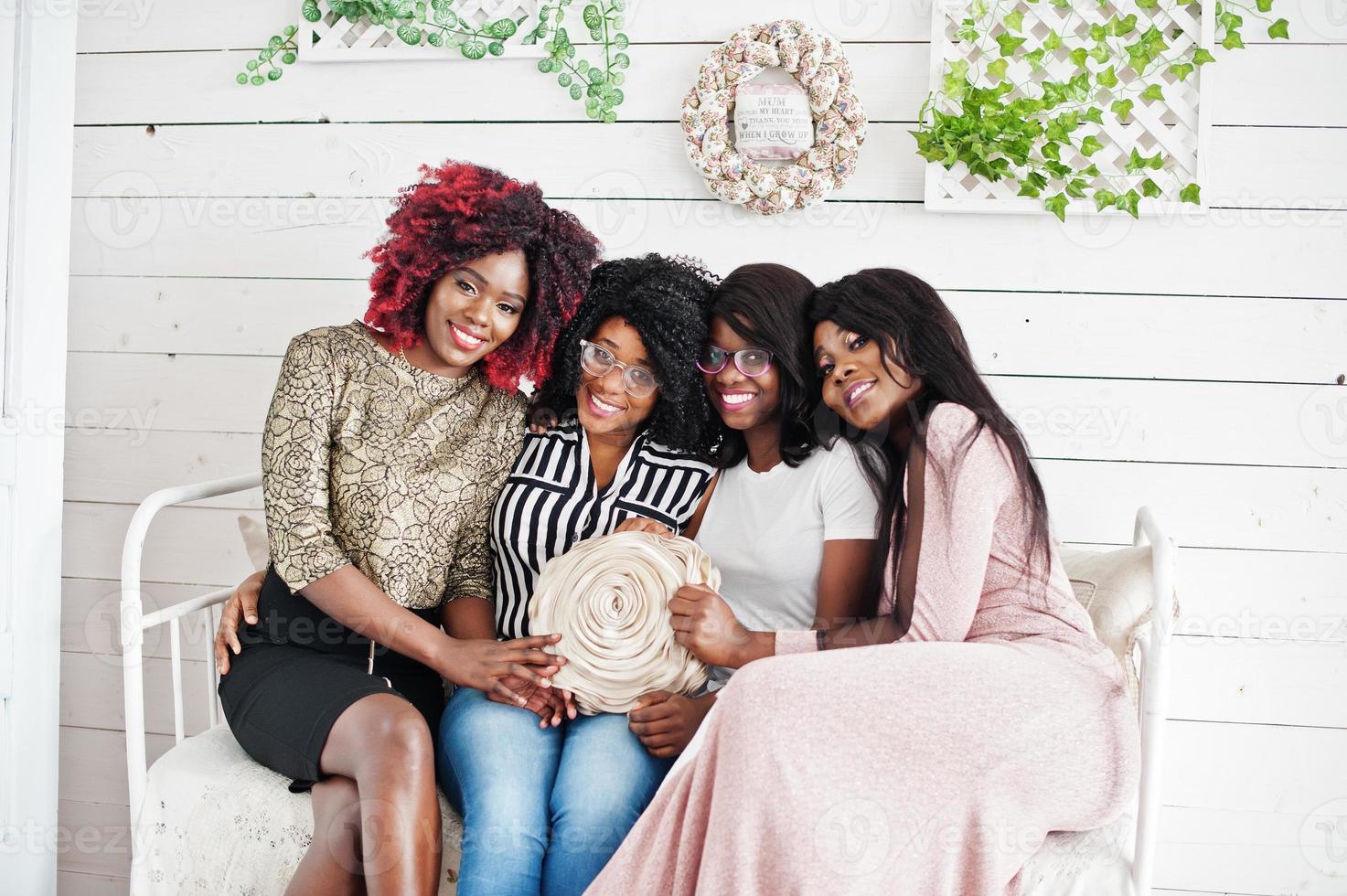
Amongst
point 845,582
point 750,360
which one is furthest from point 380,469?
point 845,582

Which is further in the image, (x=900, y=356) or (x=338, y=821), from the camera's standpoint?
(x=900, y=356)

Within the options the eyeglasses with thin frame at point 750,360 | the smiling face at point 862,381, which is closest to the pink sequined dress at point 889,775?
the smiling face at point 862,381

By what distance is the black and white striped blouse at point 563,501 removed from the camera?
1.57 m

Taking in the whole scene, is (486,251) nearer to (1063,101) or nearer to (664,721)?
(664,721)

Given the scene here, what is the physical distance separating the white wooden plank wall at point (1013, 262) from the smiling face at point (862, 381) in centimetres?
46

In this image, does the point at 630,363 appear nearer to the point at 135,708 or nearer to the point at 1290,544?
the point at 135,708

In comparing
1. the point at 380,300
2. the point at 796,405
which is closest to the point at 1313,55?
the point at 796,405

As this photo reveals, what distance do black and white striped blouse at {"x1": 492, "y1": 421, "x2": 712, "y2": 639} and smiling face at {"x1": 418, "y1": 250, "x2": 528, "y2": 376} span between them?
0.64 feet

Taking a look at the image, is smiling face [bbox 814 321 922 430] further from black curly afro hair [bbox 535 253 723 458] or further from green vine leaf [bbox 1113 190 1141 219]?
green vine leaf [bbox 1113 190 1141 219]

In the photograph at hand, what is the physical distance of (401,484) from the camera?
59.8 inches

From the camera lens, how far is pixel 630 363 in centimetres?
159

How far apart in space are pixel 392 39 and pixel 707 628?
135 cm
